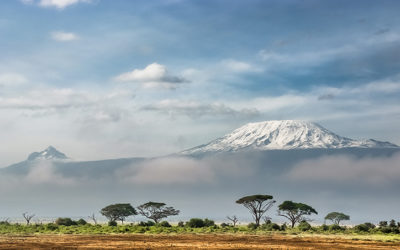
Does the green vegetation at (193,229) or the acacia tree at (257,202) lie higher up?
the acacia tree at (257,202)

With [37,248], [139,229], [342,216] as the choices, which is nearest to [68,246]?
[37,248]

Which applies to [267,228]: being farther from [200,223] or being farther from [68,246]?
[68,246]

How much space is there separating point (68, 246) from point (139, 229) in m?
42.0

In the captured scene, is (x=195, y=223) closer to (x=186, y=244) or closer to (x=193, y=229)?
Answer: (x=193, y=229)

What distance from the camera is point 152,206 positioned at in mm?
158500

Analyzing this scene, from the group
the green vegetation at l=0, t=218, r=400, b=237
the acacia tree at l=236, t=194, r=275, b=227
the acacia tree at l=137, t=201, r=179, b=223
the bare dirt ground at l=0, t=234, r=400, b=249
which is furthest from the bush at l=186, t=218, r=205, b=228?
the bare dirt ground at l=0, t=234, r=400, b=249

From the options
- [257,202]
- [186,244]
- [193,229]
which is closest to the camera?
[186,244]

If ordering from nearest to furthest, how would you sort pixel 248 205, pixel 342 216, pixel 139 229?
pixel 139 229, pixel 248 205, pixel 342 216

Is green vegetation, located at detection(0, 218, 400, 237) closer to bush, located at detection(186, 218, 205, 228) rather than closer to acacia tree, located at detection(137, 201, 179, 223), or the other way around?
bush, located at detection(186, 218, 205, 228)

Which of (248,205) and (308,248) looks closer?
(308,248)

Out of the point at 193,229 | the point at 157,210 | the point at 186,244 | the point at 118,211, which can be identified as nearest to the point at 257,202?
the point at 157,210

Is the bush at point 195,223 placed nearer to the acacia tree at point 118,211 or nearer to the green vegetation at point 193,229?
the green vegetation at point 193,229

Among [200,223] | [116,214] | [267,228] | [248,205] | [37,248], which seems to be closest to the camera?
[37,248]

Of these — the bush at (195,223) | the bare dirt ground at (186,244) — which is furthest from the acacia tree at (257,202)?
the bare dirt ground at (186,244)
